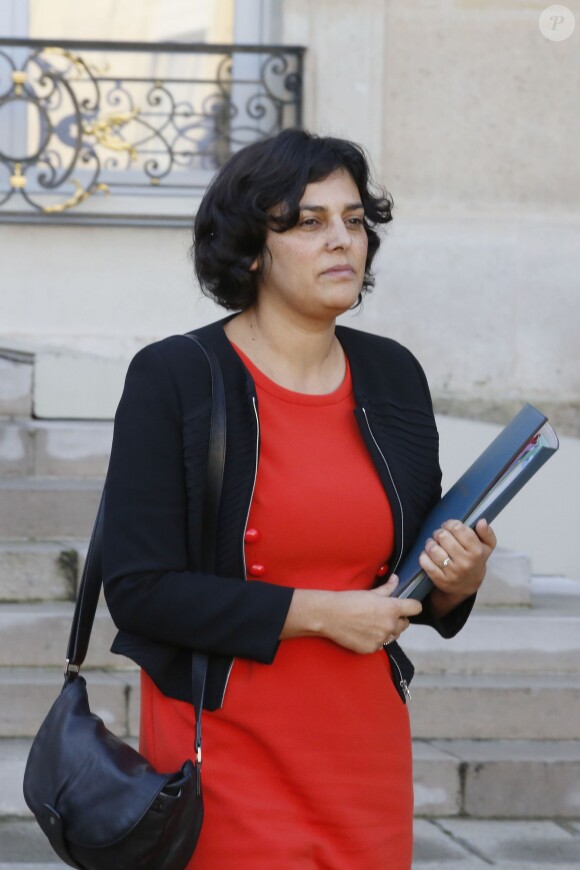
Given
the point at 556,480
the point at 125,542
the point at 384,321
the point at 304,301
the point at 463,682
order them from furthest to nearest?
the point at 384,321 < the point at 556,480 < the point at 463,682 < the point at 304,301 < the point at 125,542

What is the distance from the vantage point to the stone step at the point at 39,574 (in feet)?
17.1

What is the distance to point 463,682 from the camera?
16.2 feet

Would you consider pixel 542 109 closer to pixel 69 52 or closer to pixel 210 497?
pixel 69 52

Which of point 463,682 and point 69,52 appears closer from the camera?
point 463,682

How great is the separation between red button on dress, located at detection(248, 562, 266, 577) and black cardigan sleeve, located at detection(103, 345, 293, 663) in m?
0.03

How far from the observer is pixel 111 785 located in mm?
2197

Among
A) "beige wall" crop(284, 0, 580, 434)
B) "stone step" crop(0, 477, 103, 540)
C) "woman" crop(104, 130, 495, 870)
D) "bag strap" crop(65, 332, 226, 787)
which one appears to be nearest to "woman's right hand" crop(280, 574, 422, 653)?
"woman" crop(104, 130, 495, 870)

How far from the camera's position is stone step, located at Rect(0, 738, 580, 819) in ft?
14.7

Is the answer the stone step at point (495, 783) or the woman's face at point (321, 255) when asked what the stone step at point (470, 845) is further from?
the woman's face at point (321, 255)

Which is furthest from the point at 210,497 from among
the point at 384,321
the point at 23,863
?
the point at 384,321

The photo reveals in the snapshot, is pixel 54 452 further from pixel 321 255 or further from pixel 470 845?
pixel 321 255

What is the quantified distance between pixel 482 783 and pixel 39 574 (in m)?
1.72

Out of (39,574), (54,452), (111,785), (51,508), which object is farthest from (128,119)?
(111,785)

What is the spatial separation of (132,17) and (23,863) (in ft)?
16.1
